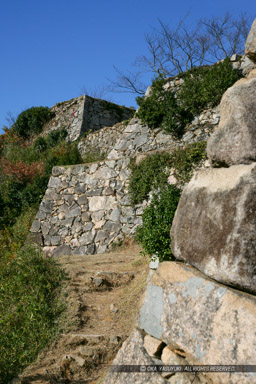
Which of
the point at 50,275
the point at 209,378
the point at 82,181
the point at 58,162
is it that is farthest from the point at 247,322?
the point at 58,162

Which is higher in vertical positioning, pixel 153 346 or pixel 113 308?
pixel 153 346

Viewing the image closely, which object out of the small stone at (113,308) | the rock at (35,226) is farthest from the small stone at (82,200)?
the small stone at (113,308)

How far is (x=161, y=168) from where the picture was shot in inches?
341

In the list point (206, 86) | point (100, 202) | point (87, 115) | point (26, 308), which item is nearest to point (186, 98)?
point (206, 86)

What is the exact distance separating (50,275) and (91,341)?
200cm

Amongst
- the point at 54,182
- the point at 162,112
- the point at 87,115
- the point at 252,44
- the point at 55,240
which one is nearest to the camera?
the point at 252,44

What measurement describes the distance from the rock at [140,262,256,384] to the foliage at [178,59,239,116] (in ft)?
27.5

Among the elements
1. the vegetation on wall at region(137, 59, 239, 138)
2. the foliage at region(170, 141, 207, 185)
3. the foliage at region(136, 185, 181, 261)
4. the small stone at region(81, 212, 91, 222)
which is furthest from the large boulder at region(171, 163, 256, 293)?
the vegetation on wall at region(137, 59, 239, 138)

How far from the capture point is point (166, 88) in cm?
1159

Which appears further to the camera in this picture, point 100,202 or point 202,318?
point 100,202

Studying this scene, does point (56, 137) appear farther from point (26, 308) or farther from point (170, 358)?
point (170, 358)

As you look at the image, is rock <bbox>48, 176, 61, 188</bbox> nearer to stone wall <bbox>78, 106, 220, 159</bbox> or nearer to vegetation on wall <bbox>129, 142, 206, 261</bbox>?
stone wall <bbox>78, 106, 220, 159</bbox>

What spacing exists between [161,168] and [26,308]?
15.5ft

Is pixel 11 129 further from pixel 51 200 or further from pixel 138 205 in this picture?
pixel 138 205
